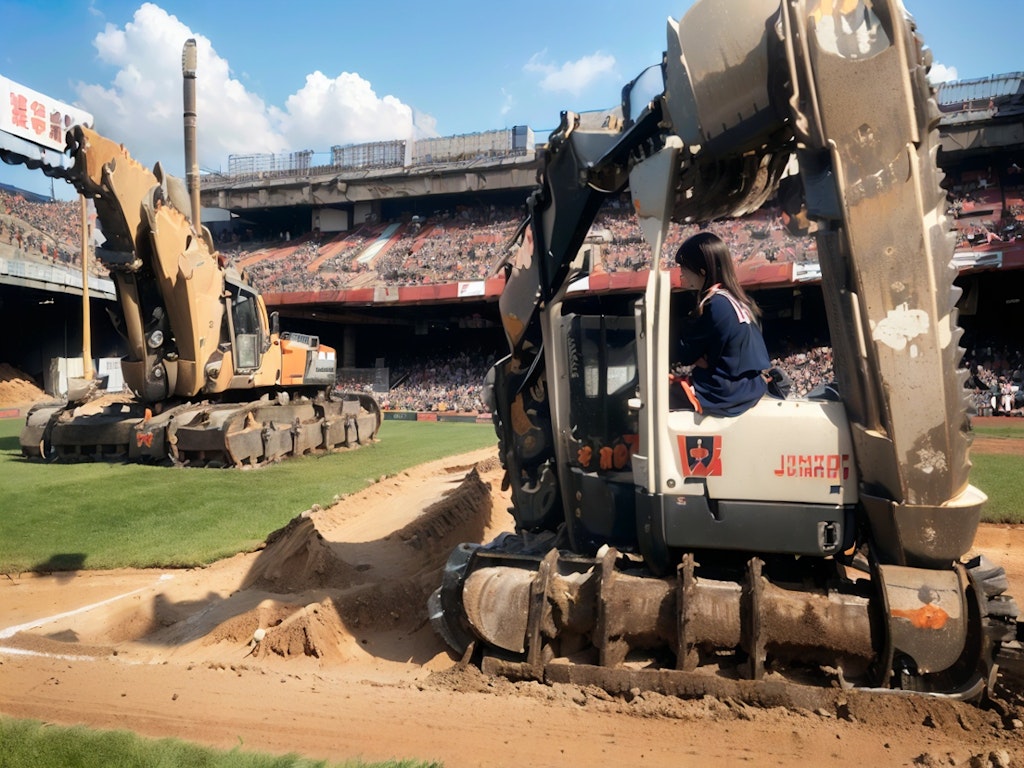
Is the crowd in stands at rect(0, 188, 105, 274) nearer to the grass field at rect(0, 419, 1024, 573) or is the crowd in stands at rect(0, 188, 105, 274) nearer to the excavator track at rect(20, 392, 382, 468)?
the excavator track at rect(20, 392, 382, 468)

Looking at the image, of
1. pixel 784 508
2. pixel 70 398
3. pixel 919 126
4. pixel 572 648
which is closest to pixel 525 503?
pixel 572 648

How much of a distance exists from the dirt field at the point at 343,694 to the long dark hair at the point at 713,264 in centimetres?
225

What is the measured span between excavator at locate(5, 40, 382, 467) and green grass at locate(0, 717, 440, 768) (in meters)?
9.63

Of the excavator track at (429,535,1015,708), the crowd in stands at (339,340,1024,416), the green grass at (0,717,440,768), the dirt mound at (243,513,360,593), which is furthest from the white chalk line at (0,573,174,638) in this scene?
the crowd in stands at (339,340,1024,416)

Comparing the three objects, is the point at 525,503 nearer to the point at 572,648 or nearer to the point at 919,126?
the point at 572,648

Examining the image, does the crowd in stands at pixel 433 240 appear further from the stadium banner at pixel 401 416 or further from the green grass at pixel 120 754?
the green grass at pixel 120 754

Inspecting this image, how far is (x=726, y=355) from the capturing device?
417cm

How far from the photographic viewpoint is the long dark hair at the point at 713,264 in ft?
14.3

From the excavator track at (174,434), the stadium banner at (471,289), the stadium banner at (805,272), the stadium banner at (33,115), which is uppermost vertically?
the stadium banner at (33,115)

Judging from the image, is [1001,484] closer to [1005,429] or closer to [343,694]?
[343,694]

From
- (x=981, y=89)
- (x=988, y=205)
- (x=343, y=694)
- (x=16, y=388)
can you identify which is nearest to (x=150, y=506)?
(x=343, y=694)

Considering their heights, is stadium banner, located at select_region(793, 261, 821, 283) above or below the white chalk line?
Answer: above

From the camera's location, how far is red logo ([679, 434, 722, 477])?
13.2 ft

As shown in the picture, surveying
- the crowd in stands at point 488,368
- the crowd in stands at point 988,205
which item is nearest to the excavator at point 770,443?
the crowd in stands at point 488,368
